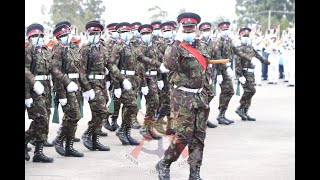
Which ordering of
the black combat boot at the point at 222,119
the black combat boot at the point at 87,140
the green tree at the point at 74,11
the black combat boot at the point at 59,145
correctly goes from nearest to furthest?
the black combat boot at the point at 59,145, the black combat boot at the point at 87,140, the black combat boot at the point at 222,119, the green tree at the point at 74,11

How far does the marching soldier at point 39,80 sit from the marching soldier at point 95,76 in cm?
57

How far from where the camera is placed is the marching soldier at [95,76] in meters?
10.0

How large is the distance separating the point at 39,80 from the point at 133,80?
2.18 meters

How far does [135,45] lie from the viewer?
11.8 m

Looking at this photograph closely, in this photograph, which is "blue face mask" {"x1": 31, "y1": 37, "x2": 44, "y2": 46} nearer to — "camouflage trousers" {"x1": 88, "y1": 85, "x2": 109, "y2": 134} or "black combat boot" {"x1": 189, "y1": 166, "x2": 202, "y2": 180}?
"camouflage trousers" {"x1": 88, "y1": 85, "x2": 109, "y2": 134}

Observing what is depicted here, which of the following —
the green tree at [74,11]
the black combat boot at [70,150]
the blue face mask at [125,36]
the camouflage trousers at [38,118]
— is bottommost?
the black combat boot at [70,150]

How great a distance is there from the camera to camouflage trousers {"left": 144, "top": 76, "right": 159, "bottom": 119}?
12.0m

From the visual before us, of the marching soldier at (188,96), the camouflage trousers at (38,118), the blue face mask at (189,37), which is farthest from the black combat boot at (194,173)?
the camouflage trousers at (38,118)

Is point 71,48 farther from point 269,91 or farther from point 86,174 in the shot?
point 269,91

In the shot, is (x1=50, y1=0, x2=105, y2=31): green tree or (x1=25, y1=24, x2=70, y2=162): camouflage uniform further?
(x1=50, y1=0, x2=105, y2=31): green tree

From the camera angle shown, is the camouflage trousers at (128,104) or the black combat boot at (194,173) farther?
Result: the camouflage trousers at (128,104)

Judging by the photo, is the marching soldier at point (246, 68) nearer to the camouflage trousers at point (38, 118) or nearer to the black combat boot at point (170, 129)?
the black combat boot at point (170, 129)

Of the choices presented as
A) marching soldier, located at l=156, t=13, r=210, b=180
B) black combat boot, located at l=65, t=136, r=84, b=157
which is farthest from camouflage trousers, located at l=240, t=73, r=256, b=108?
marching soldier, located at l=156, t=13, r=210, b=180
